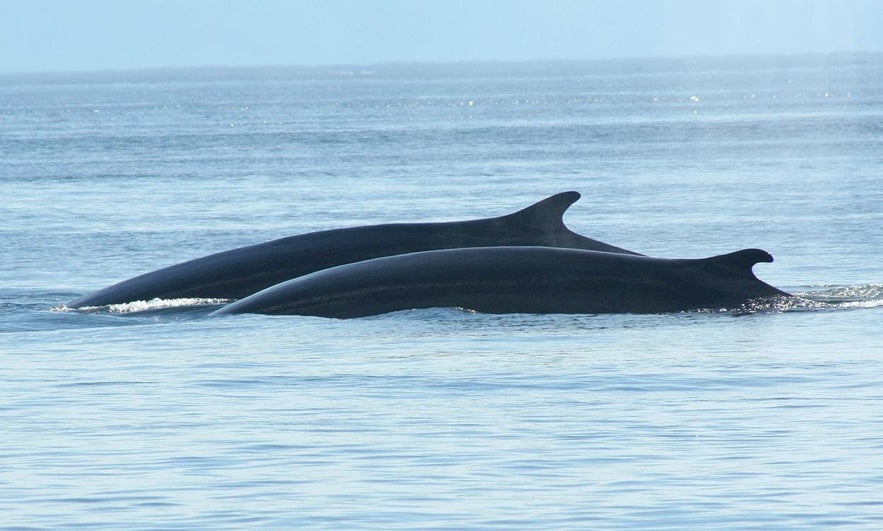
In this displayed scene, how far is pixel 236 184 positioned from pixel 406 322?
28596 mm

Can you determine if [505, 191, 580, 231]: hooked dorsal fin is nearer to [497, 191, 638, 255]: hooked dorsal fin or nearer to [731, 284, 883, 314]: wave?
[497, 191, 638, 255]: hooked dorsal fin

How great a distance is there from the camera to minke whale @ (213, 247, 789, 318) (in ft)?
52.3

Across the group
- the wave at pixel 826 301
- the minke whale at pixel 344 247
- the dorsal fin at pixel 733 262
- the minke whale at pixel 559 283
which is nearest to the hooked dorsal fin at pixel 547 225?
the minke whale at pixel 344 247

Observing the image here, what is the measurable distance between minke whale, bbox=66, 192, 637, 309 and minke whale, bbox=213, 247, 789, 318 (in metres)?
1.53

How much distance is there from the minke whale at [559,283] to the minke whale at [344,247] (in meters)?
1.53

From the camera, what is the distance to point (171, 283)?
59.9ft

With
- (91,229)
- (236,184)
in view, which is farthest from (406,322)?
(236,184)

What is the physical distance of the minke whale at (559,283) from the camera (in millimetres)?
15945

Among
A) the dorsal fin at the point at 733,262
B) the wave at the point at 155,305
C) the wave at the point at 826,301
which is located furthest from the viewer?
the wave at the point at 155,305

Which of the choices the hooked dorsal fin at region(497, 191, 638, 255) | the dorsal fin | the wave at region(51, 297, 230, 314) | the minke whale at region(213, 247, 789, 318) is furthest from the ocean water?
the hooked dorsal fin at region(497, 191, 638, 255)

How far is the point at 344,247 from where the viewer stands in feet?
59.1

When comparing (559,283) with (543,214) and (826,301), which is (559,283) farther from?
(826,301)

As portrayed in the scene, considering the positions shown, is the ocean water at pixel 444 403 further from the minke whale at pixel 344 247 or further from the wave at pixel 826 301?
the minke whale at pixel 344 247

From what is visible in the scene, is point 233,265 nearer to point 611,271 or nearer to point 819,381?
point 611,271
